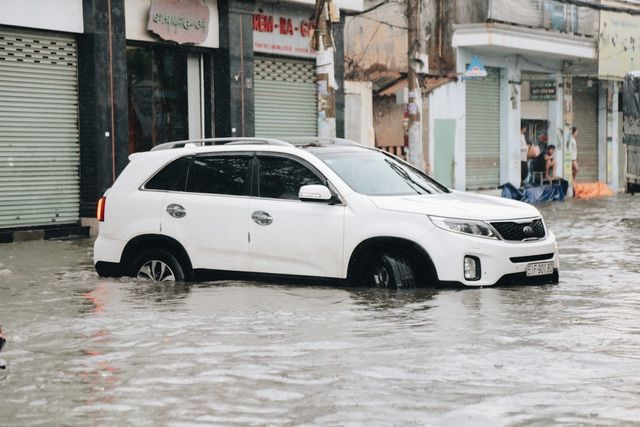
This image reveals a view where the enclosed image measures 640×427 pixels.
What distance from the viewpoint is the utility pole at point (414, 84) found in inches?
943

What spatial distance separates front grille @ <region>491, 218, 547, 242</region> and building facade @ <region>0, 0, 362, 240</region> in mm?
10775

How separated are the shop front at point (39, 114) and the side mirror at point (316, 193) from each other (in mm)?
9776

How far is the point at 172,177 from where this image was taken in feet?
39.2

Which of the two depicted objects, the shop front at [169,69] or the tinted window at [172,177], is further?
the shop front at [169,69]

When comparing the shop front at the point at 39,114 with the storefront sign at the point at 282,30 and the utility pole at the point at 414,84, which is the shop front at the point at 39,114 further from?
the utility pole at the point at 414,84

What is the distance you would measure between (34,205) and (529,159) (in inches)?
784

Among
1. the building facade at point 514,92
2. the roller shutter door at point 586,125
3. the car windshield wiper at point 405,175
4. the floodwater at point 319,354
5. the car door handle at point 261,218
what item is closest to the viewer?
the floodwater at point 319,354

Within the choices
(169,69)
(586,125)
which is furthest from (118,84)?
(586,125)

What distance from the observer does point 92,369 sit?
7.30m

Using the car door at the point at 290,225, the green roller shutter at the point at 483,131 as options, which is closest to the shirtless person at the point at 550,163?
the green roller shutter at the point at 483,131

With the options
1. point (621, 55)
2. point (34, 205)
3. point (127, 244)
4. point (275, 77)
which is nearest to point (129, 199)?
point (127, 244)

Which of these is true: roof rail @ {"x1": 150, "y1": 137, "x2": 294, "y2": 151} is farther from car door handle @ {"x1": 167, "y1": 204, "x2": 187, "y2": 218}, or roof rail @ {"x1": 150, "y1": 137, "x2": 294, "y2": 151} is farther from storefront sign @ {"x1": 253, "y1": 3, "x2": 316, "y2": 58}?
storefront sign @ {"x1": 253, "y1": 3, "x2": 316, "y2": 58}

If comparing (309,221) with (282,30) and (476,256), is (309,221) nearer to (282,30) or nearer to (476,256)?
(476,256)

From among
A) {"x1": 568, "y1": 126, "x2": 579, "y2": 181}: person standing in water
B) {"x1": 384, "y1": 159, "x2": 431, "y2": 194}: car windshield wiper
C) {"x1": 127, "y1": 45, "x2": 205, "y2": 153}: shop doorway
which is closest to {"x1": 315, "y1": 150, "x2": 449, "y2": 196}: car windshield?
{"x1": 384, "y1": 159, "x2": 431, "y2": 194}: car windshield wiper
